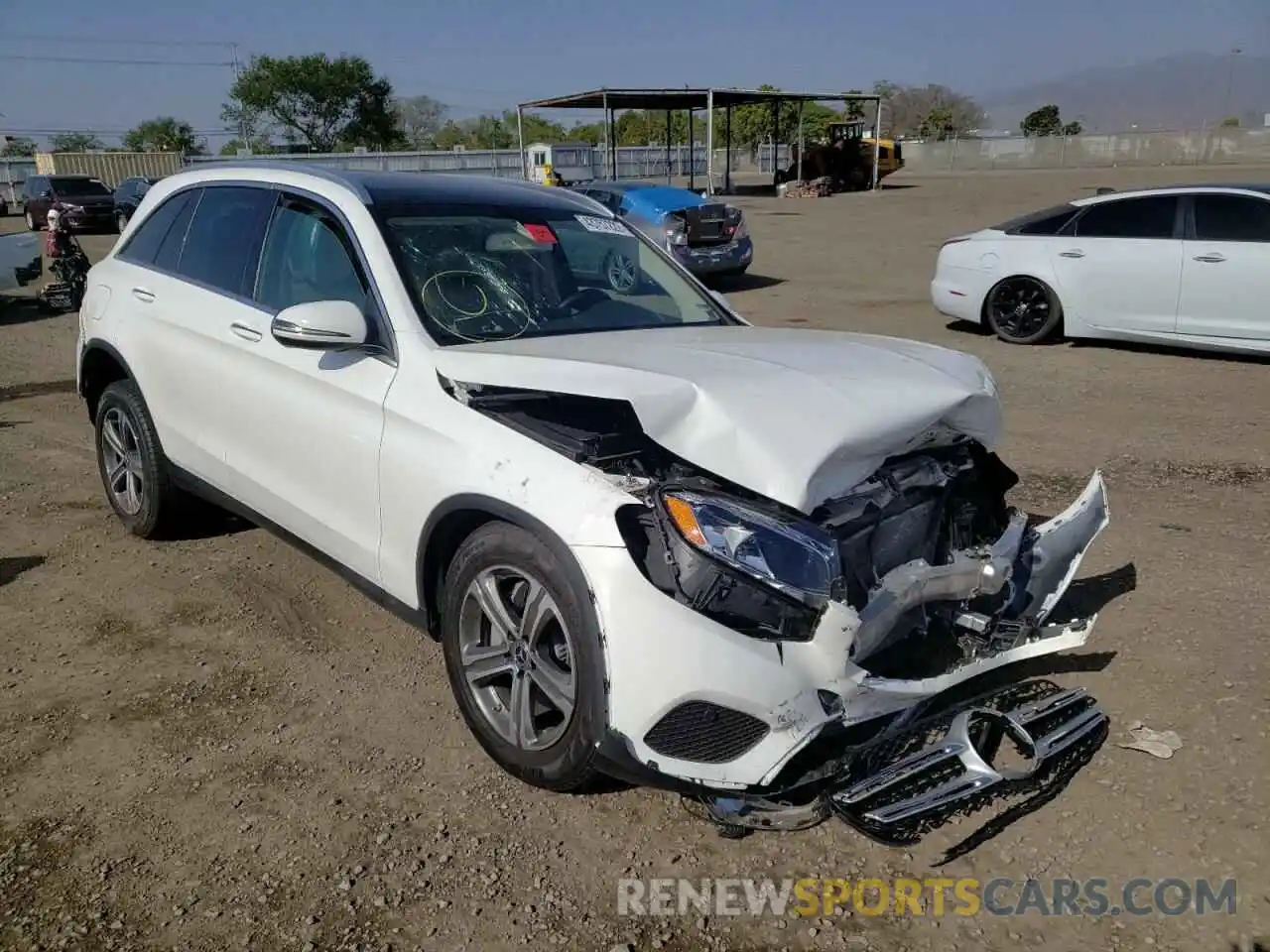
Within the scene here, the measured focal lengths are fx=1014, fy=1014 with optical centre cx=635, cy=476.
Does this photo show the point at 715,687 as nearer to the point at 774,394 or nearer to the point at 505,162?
the point at 774,394

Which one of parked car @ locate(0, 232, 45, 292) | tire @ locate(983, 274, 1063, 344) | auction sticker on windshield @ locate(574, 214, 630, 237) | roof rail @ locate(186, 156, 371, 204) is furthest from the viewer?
parked car @ locate(0, 232, 45, 292)

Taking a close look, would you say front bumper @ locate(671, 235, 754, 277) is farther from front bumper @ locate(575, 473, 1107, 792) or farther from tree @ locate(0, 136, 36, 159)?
tree @ locate(0, 136, 36, 159)

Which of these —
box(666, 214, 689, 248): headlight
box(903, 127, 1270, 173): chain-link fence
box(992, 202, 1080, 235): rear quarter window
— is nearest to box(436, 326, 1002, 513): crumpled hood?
box(992, 202, 1080, 235): rear quarter window

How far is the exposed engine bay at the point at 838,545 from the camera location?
2559 millimetres

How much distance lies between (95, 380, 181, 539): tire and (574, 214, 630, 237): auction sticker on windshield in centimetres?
224

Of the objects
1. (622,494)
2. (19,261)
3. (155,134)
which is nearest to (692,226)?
(19,261)

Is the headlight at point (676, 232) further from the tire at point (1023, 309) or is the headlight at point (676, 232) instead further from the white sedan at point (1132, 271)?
the tire at point (1023, 309)

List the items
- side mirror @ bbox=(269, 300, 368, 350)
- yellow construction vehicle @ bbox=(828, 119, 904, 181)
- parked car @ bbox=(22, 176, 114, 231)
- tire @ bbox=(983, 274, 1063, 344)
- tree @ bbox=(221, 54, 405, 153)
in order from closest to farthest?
1. side mirror @ bbox=(269, 300, 368, 350)
2. tire @ bbox=(983, 274, 1063, 344)
3. parked car @ bbox=(22, 176, 114, 231)
4. yellow construction vehicle @ bbox=(828, 119, 904, 181)
5. tree @ bbox=(221, 54, 405, 153)

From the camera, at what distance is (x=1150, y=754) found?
3230 mm

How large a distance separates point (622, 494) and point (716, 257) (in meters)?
12.7

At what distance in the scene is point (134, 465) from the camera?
508cm

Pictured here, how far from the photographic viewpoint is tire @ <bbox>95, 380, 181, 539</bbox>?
4.80 metres

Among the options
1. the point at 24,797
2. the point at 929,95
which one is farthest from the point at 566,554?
the point at 929,95

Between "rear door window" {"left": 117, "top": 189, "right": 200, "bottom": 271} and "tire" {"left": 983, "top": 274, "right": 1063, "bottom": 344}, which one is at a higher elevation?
"rear door window" {"left": 117, "top": 189, "right": 200, "bottom": 271}
